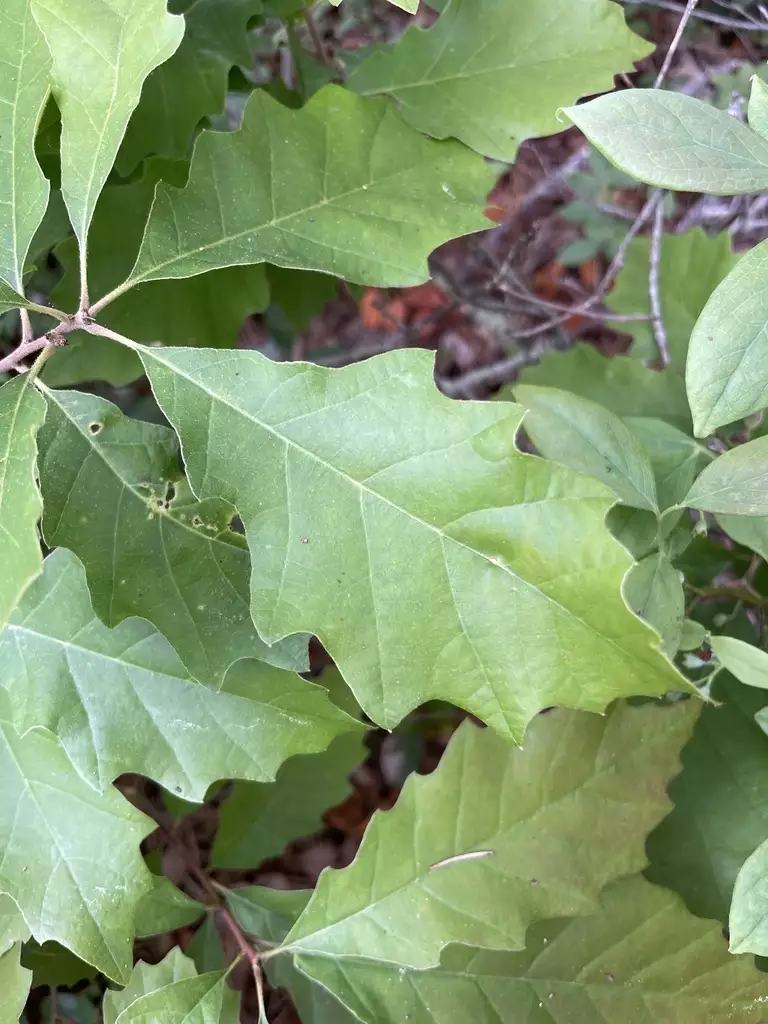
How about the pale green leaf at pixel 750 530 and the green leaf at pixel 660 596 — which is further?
the pale green leaf at pixel 750 530

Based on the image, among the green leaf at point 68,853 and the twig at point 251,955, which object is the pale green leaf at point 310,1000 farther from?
the green leaf at point 68,853

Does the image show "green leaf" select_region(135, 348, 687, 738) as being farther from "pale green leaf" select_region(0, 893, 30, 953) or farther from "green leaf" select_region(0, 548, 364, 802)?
"pale green leaf" select_region(0, 893, 30, 953)

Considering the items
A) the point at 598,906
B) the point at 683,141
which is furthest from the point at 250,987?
the point at 683,141

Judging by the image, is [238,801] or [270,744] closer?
[270,744]

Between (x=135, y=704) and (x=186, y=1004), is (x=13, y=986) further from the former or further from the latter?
(x=135, y=704)

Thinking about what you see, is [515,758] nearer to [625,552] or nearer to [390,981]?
[390,981]

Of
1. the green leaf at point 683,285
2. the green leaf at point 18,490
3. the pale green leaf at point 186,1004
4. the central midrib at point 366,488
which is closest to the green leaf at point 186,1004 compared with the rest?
the pale green leaf at point 186,1004
